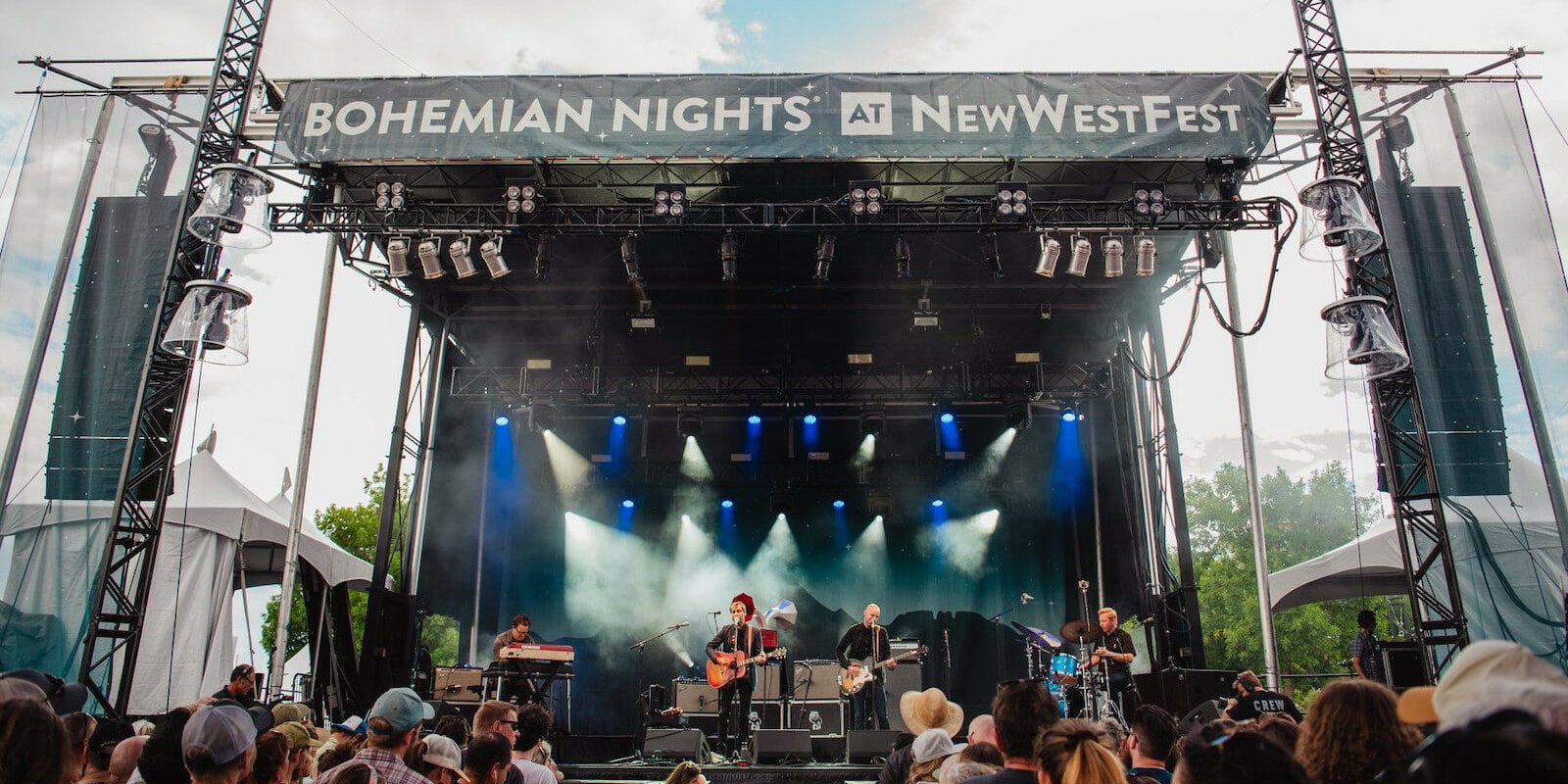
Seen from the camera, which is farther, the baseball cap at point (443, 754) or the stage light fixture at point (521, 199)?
the stage light fixture at point (521, 199)

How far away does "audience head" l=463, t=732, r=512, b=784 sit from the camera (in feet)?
12.5

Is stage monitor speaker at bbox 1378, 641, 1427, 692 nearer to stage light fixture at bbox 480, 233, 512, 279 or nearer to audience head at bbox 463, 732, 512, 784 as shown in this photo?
audience head at bbox 463, 732, 512, 784

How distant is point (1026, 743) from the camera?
3186mm

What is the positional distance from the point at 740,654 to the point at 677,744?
4.87 ft

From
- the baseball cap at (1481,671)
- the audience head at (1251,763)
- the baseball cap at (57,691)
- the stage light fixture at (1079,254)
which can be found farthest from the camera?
the stage light fixture at (1079,254)

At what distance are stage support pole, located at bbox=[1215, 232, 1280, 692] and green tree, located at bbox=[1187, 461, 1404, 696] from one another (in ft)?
78.5

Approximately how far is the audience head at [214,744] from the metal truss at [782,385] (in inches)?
512

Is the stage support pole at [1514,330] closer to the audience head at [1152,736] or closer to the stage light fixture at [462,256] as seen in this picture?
the audience head at [1152,736]

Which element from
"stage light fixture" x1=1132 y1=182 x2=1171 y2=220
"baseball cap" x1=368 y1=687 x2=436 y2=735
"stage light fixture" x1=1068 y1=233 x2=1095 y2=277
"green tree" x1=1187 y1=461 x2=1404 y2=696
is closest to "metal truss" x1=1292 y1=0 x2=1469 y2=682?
"stage light fixture" x1=1132 y1=182 x2=1171 y2=220

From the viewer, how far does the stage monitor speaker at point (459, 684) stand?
10641mm

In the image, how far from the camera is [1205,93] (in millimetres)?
9914

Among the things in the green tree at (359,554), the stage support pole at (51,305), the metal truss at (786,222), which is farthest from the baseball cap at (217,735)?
the green tree at (359,554)

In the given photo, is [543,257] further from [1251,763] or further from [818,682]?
[1251,763]

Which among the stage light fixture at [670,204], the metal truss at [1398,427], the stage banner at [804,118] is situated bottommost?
the metal truss at [1398,427]
